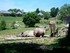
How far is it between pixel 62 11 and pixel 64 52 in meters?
80.3

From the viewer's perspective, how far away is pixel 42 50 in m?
10.5

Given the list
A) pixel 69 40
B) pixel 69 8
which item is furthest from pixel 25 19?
pixel 69 40

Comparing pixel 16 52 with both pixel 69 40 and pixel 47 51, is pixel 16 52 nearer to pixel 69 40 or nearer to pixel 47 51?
pixel 47 51

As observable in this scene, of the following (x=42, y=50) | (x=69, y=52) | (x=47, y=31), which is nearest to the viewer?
(x=69, y=52)

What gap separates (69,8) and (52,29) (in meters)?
68.6

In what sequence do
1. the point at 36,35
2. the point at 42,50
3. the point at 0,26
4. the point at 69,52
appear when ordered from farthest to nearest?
the point at 0,26 → the point at 36,35 → the point at 42,50 → the point at 69,52

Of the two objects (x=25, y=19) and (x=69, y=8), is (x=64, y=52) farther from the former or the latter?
(x=69, y=8)

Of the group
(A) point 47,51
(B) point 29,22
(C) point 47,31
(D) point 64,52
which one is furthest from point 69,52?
(B) point 29,22

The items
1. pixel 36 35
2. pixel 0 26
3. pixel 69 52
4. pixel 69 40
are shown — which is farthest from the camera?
pixel 0 26

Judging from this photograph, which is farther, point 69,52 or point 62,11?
point 62,11

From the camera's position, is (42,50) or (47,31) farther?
(47,31)

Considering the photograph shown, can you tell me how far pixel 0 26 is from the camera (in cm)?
4881

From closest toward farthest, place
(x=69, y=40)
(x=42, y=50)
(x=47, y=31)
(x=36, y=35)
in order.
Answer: (x=42, y=50) < (x=69, y=40) < (x=36, y=35) < (x=47, y=31)

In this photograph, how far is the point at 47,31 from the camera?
2622 cm
